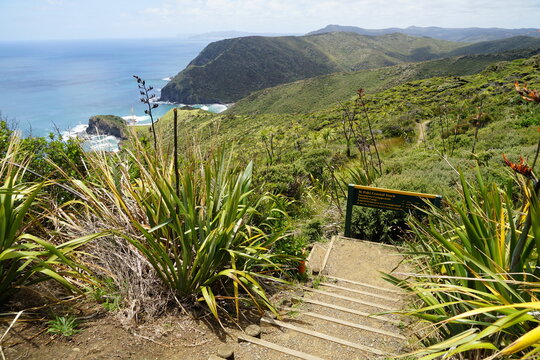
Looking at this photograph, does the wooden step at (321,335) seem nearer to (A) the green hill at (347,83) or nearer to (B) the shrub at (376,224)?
(B) the shrub at (376,224)

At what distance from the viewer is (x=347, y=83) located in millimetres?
97500

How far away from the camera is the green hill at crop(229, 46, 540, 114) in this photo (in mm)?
83062

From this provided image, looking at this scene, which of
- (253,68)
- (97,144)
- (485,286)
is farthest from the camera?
(253,68)

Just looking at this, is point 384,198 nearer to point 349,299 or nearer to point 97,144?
point 349,299

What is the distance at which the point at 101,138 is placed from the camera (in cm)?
359

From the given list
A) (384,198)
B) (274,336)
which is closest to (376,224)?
(384,198)

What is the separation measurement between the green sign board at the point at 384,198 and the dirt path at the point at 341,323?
0.88 metres

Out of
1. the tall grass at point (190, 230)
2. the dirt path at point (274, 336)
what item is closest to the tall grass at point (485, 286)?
the dirt path at point (274, 336)

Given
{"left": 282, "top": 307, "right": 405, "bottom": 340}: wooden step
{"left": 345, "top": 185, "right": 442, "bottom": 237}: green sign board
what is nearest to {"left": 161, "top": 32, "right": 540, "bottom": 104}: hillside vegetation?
{"left": 345, "top": 185, "right": 442, "bottom": 237}: green sign board

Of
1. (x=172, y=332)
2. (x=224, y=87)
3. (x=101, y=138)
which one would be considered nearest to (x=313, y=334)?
(x=172, y=332)

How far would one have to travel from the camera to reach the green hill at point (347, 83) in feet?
273

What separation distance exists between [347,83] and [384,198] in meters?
99.3

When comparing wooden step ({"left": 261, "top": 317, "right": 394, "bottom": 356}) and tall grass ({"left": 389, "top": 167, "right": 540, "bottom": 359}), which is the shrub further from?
wooden step ({"left": 261, "top": 317, "right": 394, "bottom": 356})

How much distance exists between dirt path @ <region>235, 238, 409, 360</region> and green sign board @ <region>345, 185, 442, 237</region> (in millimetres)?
875
